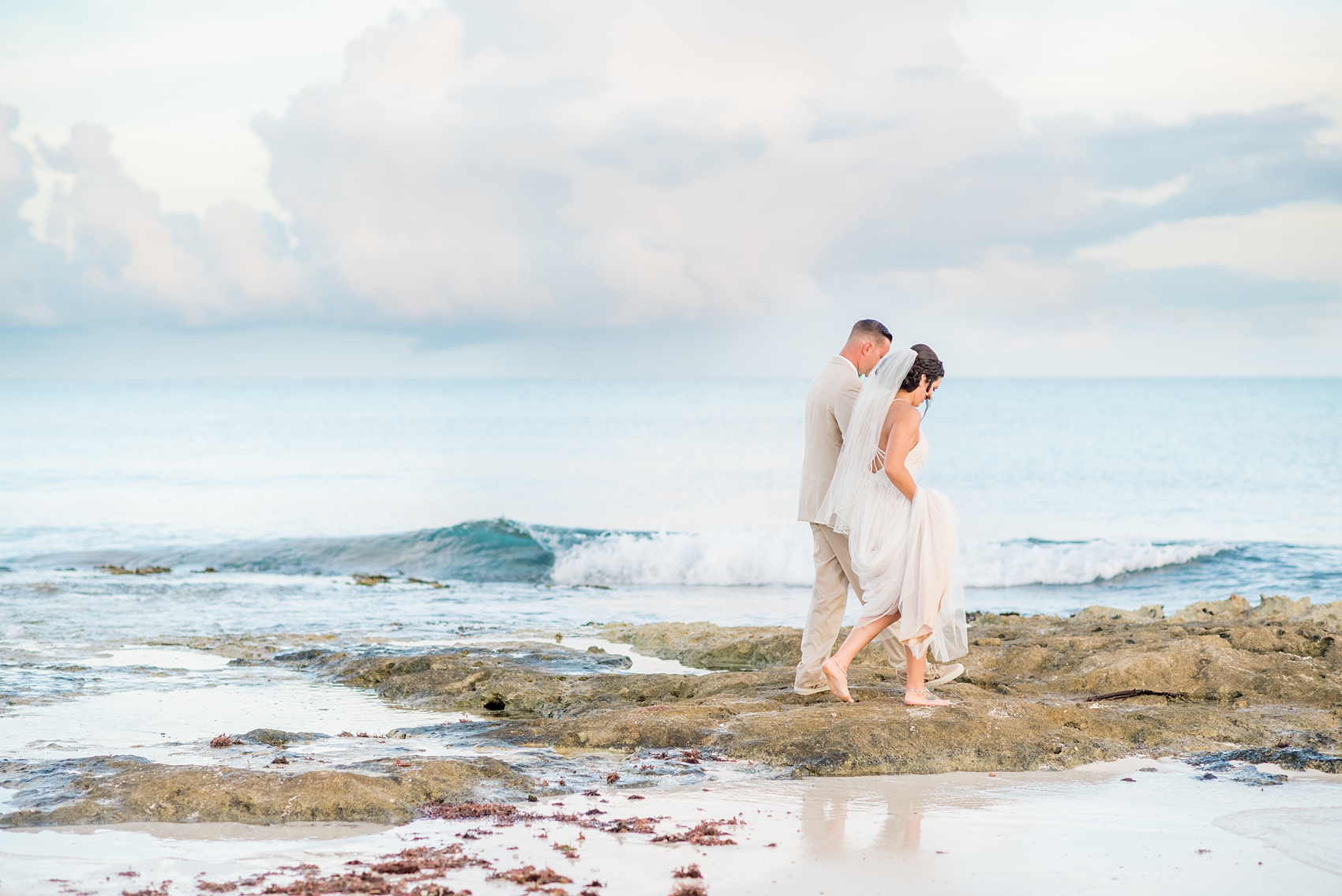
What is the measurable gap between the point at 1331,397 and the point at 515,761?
130428 mm

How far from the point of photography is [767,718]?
6.59 m

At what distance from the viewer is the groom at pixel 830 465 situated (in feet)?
22.2

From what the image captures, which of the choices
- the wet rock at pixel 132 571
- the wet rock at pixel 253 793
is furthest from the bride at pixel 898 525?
the wet rock at pixel 132 571

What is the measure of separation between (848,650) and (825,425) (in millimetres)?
1379

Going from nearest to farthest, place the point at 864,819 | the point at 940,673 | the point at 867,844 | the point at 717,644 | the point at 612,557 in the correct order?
the point at 867,844 → the point at 864,819 → the point at 940,673 → the point at 717,644 → the point at 612,557

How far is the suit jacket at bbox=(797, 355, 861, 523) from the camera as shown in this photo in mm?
6738

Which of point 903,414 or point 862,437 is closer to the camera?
point 903,414

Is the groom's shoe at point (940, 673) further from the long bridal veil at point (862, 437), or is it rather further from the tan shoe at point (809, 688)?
the long bridal veil at point (862, 437)

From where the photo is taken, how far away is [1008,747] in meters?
6.11

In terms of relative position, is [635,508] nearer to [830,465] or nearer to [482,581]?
[482,581]

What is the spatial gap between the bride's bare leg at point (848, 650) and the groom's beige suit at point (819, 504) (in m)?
0.19

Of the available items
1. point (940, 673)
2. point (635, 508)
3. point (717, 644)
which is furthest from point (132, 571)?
point (635, 508)

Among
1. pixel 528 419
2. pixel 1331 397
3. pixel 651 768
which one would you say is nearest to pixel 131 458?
pixel 528 419

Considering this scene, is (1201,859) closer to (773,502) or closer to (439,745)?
(439,745)
